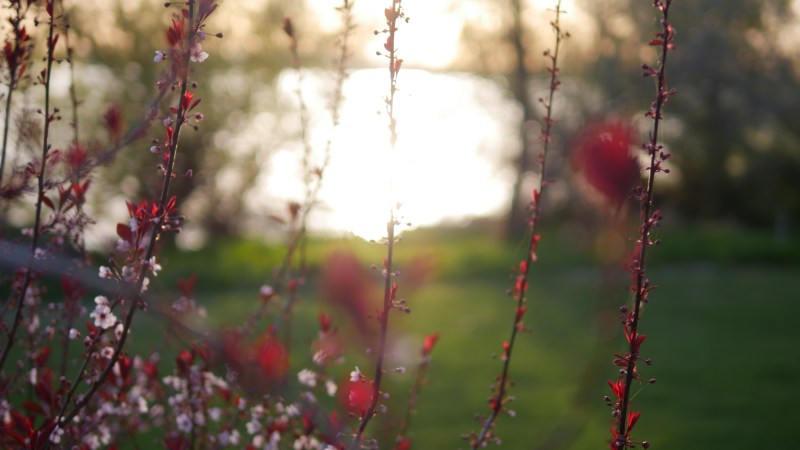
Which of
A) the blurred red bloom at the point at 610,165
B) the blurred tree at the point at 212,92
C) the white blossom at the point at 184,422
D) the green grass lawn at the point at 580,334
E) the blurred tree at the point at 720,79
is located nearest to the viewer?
the blurred red bloom at the point at 610,165

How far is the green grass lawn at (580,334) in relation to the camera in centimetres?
566

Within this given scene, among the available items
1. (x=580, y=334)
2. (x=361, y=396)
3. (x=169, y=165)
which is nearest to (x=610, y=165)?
(x=361, y=396)

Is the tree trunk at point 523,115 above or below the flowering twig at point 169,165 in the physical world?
above

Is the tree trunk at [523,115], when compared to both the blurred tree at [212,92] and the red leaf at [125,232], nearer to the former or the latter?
the blurred tree at [212,92]

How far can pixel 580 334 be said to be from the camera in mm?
8891

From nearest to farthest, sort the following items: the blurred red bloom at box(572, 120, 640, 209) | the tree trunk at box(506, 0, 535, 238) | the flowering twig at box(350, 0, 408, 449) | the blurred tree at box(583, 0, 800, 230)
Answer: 1. the blurred red bloom at box(572, 120, 640, 209)
2. the flowering twig at box(350, 0, 408, 449)
3. the blurred tree at box(583, 0, 800, 230)
4. the tree trunk at box(506, 0, 535, 238)

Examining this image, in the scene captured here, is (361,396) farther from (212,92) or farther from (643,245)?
(212,92)

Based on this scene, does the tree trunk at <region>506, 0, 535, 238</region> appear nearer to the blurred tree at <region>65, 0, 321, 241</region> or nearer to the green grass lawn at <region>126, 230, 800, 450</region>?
the green grass lawn at <region>126, 230, 800, 450</region>

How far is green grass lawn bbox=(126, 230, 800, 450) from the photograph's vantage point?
566cm

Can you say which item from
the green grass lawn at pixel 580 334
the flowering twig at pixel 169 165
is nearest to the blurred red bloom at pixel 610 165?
the green grass lawn at pixel 580 334

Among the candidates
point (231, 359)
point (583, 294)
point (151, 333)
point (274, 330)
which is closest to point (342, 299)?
point (231, 359)

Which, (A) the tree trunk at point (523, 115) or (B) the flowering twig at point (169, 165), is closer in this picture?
(B) the flowering twig at point (169, 165)

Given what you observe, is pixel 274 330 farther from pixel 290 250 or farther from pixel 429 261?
pixel 429 261

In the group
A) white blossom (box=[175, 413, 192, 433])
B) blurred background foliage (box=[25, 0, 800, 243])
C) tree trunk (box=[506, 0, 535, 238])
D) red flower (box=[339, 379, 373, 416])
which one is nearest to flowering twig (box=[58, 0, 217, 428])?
red flower (box=[339, 379, 373, 416])
